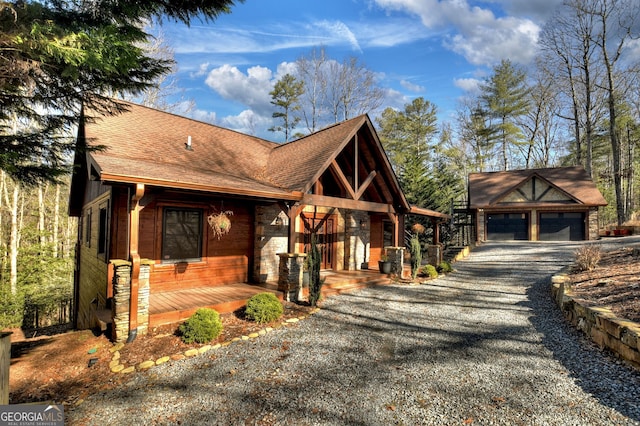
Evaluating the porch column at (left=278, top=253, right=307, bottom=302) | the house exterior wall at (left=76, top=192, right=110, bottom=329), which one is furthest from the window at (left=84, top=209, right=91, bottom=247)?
the porch column at (left=278, top=253, right=307, bottom=302)

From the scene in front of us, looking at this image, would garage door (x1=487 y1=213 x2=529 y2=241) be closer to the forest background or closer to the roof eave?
the forest background

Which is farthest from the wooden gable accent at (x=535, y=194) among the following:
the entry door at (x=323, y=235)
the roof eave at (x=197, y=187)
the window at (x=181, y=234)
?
the window at (x=181, y=234)

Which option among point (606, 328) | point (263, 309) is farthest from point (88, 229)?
point (606, 328)

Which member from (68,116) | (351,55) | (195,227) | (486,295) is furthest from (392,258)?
(351,55)

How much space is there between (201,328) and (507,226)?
2297 centimetres

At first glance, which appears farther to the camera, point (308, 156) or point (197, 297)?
point (308, 156)

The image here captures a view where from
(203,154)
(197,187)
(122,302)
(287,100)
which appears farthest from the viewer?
(287,100)

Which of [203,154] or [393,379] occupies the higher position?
[203,154]

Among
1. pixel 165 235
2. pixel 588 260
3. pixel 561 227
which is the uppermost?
pixel 561 227

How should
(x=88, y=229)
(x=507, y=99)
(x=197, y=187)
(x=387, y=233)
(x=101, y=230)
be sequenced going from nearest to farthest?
(x=197, y=187), (x=101, y=230), (x=88, y=229), (x=387, y=233), (x=507, y=99)

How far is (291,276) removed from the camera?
25.0ft

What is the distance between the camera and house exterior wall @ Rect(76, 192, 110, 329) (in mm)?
7570

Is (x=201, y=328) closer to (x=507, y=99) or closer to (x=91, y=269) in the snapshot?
(x=91, y=269)

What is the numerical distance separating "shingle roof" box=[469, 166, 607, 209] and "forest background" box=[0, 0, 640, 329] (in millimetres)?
1376
